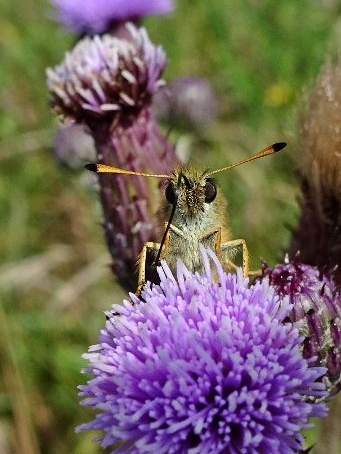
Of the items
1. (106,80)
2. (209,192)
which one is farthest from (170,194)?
(106,80)

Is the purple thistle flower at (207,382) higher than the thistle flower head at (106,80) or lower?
lower

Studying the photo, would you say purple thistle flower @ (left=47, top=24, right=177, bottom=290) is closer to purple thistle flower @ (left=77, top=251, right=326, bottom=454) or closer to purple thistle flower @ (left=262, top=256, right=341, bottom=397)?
purple thistle flower @ (left=262, top=256, right=341, bottom=397)

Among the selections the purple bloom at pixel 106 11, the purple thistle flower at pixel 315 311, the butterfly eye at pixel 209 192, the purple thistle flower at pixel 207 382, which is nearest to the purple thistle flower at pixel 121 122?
the butterfly eye at pixel 209 192

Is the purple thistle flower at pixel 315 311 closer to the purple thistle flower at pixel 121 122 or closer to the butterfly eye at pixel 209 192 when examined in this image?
the butterfly eye at pixel 209 192

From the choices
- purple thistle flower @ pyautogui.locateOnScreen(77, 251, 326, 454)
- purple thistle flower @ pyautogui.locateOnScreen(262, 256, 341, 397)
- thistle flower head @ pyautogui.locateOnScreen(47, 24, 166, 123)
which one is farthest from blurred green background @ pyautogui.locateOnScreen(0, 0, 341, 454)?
purple thistle flower @ pyautogui.locateOnScreen(77, 251, 326, 454)

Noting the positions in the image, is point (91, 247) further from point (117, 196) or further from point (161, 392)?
point (161, 392)

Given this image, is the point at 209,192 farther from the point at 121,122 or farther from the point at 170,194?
the point at 121,122
